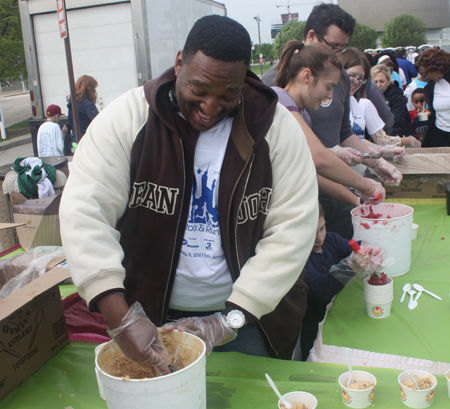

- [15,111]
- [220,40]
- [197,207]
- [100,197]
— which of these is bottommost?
[15,111]

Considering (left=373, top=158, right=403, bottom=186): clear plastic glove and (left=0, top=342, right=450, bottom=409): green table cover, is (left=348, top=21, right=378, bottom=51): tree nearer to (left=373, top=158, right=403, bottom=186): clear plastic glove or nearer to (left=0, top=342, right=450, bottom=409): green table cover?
(left=373, top=158, right=403, bottom=186): clear plastic glove

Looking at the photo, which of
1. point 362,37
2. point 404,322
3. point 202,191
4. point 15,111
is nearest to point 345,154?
point 404,322

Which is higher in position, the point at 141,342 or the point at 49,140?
the point at 141,342

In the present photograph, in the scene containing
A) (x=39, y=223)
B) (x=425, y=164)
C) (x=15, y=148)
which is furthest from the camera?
(x=15, y=148)

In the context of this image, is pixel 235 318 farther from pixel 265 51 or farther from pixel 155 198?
pixel 265 51

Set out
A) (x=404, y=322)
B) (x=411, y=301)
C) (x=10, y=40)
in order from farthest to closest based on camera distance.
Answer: (x=10, y=40) → (x=411, y=301) → (x=404, y=322)

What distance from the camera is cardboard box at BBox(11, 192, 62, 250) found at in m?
3.37

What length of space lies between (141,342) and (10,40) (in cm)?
1936

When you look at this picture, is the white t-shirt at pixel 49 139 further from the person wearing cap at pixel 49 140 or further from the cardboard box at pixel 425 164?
the cardboard box at pixel 425 164

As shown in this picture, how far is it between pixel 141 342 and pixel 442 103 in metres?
5.25

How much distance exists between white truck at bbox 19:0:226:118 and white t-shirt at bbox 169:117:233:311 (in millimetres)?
5915

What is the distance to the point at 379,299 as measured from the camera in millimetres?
2201

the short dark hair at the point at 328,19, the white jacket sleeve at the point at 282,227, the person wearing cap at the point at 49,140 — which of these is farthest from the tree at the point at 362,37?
the white jacket sleeve at the point at 282,227

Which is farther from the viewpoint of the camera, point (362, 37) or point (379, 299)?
point (362, 37)
